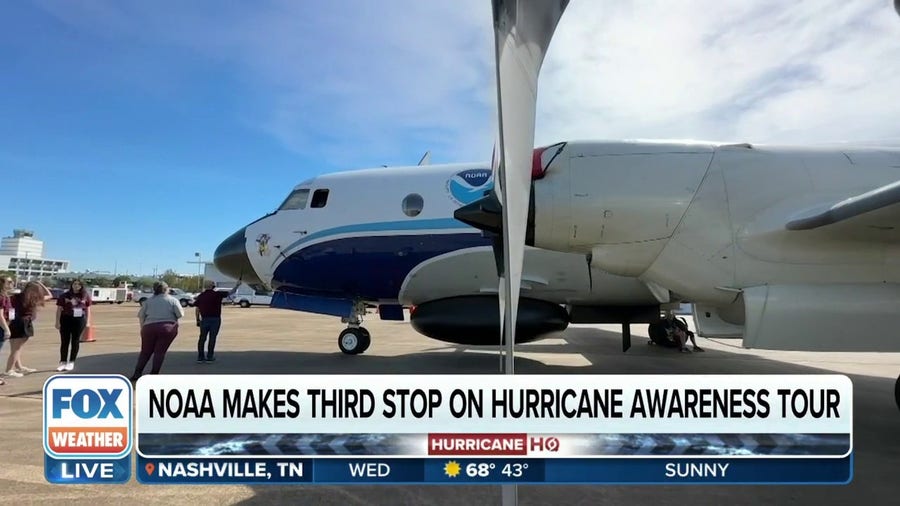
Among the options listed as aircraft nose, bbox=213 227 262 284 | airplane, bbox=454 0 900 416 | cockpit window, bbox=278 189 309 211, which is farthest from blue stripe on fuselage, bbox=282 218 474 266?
airplane, bbox=454 0 900 416

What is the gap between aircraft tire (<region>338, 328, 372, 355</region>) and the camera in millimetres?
10055

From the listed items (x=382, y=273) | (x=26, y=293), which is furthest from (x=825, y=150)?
(x=26, y=293)

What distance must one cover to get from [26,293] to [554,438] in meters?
8.18

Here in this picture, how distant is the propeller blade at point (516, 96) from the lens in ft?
7.39

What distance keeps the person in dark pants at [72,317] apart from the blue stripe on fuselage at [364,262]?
3021 mm

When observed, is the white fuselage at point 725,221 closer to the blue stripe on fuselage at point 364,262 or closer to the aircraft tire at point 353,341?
the blue stripe on fuselage at point 364,262

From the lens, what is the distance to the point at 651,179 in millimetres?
4969

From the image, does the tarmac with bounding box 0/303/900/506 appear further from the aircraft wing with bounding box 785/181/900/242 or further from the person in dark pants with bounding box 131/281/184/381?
the aircraft wing with bounding box 785/181/900/242

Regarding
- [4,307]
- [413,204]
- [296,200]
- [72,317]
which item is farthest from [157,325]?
[413,204]

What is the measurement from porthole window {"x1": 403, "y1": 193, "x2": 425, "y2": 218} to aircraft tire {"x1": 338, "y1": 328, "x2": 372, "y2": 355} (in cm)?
294

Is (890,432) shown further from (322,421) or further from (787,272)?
(322,421)

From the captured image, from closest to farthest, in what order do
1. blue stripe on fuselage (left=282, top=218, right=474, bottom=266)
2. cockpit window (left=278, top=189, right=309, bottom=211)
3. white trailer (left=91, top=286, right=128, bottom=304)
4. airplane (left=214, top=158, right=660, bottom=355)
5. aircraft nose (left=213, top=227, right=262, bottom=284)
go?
airplane (left=214, top=158, right=660, bottom=355), blue stripe on fuselage (left=282, top=218, right=474, bottom=266), cockpit window (left=278, top=189, right=309, bottom=211), aircraft nose (left=213, top=227, right=262, bottom=284), white trailer (left=91, top=286, right=128, bottom=304)

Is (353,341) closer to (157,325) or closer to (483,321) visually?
(483,321)

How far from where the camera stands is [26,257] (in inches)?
5453
